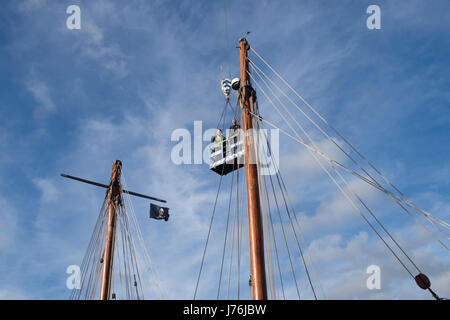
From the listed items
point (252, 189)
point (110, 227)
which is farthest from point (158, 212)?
point (252, 189)

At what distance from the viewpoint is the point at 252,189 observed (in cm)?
1049

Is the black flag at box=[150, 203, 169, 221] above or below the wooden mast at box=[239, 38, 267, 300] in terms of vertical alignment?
above

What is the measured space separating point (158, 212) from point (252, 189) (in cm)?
1445

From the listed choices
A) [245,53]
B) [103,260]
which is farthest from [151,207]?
[245,53]

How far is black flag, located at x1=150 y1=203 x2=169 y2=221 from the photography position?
23413 millimetres

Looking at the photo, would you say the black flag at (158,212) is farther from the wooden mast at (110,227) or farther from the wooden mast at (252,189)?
the wooden mast at (252,189)

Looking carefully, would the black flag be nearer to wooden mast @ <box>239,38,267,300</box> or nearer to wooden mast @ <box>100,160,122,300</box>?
wooden mast @ <box>100,160,122,300</box>

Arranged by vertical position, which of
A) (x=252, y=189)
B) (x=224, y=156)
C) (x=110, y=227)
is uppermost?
(x=224, y=156)

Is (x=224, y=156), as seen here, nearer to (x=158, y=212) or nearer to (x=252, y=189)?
(x=252, y=189)

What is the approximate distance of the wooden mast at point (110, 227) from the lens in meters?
20.9

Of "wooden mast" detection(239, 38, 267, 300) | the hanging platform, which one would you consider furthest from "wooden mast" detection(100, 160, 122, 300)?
"wooden mast" detection(239, 38, 267, 300)

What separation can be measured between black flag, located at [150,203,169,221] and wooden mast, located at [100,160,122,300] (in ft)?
8.64
